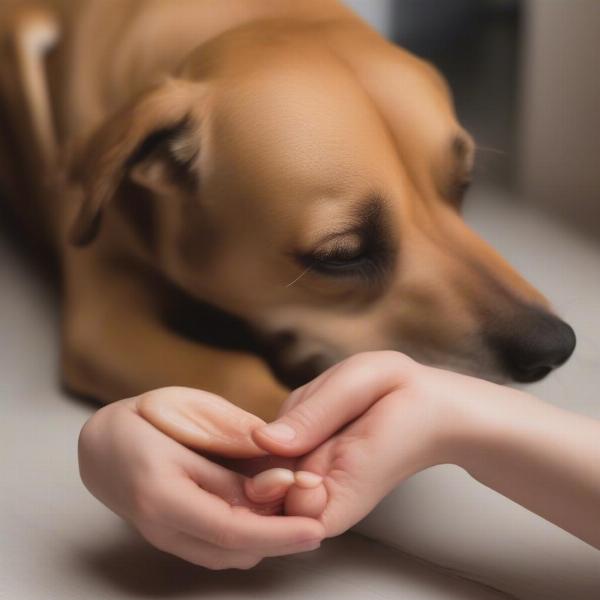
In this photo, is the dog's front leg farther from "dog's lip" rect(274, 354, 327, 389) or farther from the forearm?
the forearm

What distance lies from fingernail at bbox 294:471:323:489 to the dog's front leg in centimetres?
18

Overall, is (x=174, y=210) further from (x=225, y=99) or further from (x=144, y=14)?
(x=144, y=14)

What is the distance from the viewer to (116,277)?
3.14ft

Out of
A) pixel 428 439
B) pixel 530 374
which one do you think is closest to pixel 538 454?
pixel 428 439

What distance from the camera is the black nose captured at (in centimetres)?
79

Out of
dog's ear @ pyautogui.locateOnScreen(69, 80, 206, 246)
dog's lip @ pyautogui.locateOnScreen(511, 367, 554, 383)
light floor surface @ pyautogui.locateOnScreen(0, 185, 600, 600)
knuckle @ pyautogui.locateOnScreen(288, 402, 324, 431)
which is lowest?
light floor surface @ pyautogui.locateOnScreen(0, 185, 600, 600)

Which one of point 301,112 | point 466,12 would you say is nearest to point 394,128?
point 301,112

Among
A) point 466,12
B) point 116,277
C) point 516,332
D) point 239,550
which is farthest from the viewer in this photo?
point 466,12

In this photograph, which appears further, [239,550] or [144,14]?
[144,14]

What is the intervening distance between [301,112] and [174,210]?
0.47ft

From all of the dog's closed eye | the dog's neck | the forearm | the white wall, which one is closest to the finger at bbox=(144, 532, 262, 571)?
the forearm

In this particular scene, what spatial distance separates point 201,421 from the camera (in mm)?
652

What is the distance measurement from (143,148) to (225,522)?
344 millimetres

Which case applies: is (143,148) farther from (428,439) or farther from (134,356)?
(428,439)
